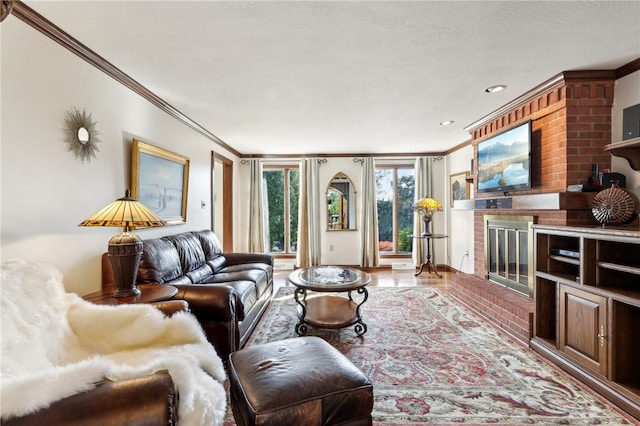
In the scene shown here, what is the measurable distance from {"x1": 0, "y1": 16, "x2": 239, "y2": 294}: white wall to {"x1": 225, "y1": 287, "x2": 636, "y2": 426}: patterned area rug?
158 centimetres

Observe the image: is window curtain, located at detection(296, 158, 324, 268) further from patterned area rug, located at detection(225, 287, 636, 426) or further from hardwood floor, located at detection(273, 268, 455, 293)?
patterned area rug, located at detection(225, 287, 636, 426)

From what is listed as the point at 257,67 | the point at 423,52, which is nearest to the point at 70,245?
the point at 257,67

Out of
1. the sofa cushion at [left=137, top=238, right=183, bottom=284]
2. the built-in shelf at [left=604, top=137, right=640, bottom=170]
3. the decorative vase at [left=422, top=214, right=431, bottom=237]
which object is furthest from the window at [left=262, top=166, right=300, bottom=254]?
the built-in shelf at [left=604, top=137, right=640, bottom=170]

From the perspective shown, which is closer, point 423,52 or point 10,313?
point 10,313

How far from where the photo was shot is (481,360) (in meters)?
2.45

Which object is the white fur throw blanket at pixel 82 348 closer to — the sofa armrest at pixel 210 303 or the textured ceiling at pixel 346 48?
the sofa armrest at pixel 210 303

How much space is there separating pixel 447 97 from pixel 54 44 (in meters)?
3.27

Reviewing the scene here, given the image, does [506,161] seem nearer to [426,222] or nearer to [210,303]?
[426,222]

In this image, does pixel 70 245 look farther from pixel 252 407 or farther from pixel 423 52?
pixel 423 52

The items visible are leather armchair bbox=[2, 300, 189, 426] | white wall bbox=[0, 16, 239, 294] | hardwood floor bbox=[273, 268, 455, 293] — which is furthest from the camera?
hardwood floor bbox=[273, 268, 455, 293]

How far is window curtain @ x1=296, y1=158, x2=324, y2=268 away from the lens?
6199 mm

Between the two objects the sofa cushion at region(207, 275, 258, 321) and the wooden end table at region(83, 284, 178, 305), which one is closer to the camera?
the wooden end table at region(83, 284, 178, 305)

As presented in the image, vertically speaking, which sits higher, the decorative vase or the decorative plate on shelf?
the decorative plate on shelf

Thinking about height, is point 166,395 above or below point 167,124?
below
